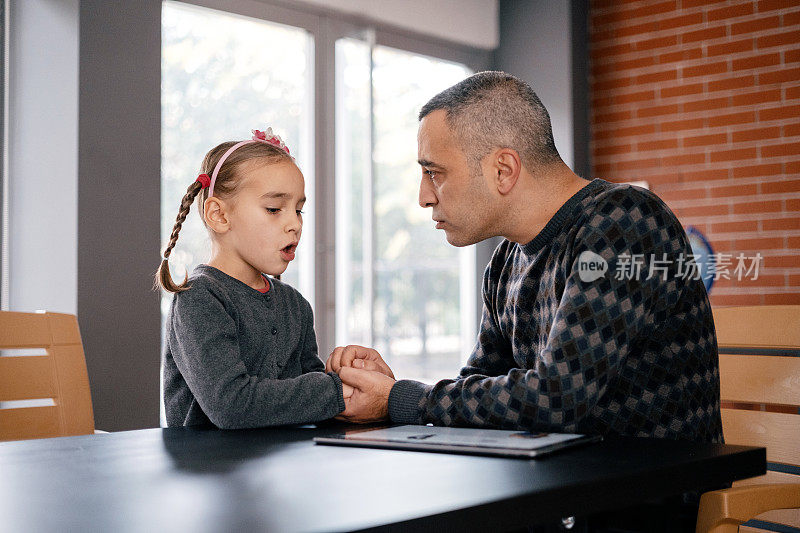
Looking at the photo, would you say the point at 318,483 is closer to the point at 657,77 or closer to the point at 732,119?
the point at 732,119

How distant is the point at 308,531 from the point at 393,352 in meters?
3.62

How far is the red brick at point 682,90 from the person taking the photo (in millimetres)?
4098

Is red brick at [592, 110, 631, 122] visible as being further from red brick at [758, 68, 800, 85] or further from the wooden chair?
the wooden chair

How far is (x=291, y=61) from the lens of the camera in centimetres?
382

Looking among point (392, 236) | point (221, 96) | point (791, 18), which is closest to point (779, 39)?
point (791, 18)

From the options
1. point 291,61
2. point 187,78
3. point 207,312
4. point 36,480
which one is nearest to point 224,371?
point 207,312

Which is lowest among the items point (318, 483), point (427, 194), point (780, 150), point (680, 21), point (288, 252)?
point (318, 483)

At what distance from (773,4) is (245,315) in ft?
10.9

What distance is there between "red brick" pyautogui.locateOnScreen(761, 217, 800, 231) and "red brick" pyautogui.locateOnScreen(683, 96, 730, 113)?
0.60m

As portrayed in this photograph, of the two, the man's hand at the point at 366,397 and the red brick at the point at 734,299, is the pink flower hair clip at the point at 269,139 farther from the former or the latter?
the red brick at the point at 734,299

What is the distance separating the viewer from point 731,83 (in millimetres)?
3986

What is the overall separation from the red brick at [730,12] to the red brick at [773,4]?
5 cm

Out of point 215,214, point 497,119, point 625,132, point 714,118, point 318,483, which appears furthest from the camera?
point 625,132

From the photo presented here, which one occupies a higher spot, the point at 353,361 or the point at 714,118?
the point at 714,118
